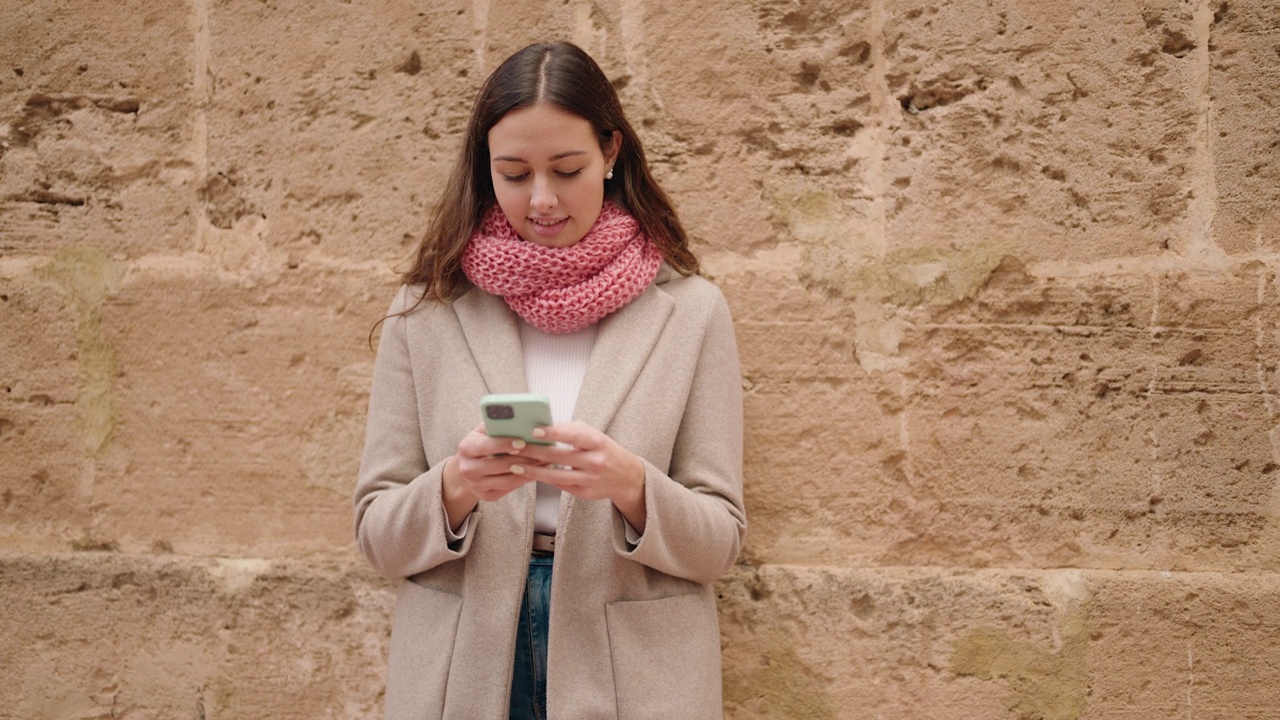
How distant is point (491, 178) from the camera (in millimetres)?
2139

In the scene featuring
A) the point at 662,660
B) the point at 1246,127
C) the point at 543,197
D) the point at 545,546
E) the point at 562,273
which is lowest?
the point at 662,660

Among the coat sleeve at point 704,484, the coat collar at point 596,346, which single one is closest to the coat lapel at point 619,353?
the coat collar at point 596,346

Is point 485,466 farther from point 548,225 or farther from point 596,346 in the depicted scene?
point 548,225

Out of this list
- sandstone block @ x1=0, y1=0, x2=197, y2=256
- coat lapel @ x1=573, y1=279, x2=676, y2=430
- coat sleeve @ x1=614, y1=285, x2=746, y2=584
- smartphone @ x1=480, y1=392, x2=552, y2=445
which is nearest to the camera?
smartphone @ x1=480, y1=392, x2=552, y2=445

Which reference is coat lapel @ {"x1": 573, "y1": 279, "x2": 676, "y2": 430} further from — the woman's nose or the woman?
the woman's nose

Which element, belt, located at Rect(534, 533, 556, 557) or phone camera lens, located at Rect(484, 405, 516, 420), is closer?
phone camera lens, located at Rect(484, 405, 516, 420)

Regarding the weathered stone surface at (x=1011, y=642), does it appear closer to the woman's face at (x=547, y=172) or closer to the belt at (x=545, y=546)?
the belt at (x=545, y=546)

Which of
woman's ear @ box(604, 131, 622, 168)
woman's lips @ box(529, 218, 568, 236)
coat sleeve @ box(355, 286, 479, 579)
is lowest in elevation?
coat sleeve @ box(355, 286, 479, 579)

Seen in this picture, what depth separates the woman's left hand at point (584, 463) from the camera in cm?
162

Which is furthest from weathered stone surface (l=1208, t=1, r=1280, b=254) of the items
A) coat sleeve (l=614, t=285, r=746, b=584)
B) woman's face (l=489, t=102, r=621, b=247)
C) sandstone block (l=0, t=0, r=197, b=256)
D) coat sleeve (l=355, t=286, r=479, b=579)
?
sandstone block (l=0, t=0, r=197, b=256)

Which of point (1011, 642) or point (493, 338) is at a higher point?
point (493, 338)

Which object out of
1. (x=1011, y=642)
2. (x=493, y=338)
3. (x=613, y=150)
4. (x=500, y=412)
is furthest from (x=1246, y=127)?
(x=500, y=412)

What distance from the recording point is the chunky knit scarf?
197 cm

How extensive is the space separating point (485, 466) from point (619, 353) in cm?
43
